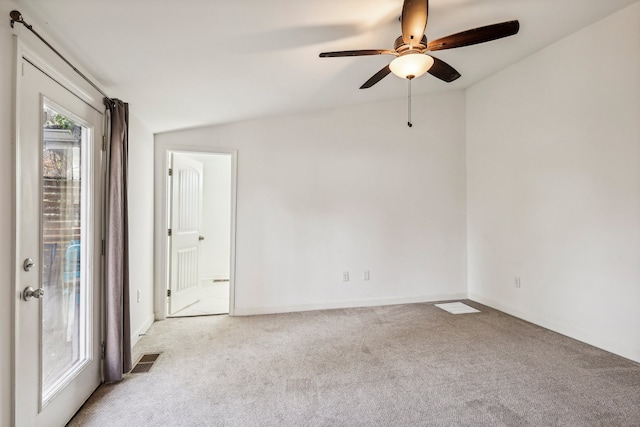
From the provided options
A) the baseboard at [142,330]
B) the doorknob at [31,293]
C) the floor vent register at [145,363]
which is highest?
the doorknob at [31,293]

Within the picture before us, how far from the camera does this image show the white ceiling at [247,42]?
1.76 meters

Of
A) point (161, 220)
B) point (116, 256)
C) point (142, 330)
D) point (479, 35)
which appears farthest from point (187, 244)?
point (479, 35)

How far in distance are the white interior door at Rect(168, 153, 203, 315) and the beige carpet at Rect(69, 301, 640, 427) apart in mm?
568

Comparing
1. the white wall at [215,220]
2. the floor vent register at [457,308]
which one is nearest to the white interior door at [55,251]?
the floor vent register at [457,308]

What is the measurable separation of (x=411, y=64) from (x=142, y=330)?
3.52 metres

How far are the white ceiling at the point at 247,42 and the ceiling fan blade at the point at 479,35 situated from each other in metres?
0.41

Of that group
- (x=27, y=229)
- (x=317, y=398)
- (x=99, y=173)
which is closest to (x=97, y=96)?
(x=99, y=173)

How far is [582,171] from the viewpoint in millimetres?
3238

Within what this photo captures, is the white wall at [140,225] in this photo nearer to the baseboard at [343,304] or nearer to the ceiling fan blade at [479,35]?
the baseboard at [343,304]

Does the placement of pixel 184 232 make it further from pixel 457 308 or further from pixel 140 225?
pixel 457 308

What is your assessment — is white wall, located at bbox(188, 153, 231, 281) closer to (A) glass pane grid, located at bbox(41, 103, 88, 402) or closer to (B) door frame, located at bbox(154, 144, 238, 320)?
(B) door frame, located at bbox(154, 144, 238, 320)

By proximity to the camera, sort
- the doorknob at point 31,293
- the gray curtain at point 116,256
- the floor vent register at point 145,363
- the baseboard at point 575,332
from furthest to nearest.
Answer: the baseboard at point 575,332 → the floor vent register at point 145,363 → the gray curtain at point 116,256 → the doorknob at point 31,293

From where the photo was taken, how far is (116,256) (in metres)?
2.39

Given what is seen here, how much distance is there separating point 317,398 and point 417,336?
4.95 ft
